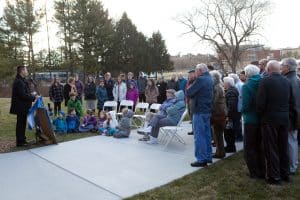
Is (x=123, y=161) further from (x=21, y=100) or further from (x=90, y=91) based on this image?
(x=90, y=91)

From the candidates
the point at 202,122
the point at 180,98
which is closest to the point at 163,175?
the point at 202,122

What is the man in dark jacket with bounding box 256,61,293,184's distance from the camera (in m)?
4.96

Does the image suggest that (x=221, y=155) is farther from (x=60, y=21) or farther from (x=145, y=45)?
(x=145, y=45)

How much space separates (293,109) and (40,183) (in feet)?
14.3

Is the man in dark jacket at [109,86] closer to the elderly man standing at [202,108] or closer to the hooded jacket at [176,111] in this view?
the hooded jacket at [176,111]

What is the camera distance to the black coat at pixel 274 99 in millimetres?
4949

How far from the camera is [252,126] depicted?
5.26 meters

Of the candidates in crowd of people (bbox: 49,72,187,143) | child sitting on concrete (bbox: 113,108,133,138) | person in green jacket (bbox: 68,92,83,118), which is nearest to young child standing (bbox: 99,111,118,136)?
crowd of people (bbox: 49,72,187,143)

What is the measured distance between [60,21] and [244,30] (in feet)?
71.5

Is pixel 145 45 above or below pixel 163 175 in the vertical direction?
above

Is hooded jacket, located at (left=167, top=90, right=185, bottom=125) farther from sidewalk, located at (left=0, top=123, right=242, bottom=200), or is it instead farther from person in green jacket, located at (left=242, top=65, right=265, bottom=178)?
person in green jacket, located at (left=242, top=65, right=265, bottom=178)

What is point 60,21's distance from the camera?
34.3m

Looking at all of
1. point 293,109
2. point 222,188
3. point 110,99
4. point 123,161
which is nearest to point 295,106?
point 293,109

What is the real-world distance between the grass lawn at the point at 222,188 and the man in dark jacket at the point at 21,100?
4.54 m
